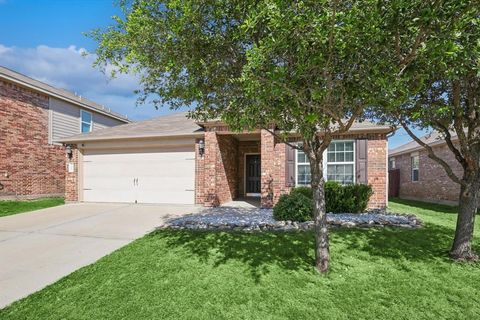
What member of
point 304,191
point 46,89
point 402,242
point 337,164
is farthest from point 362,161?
point 46,89

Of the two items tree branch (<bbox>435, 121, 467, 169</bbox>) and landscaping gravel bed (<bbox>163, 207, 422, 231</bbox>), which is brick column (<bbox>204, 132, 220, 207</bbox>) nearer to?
landscaping gravel bed (<bbox>163, 207, 422, 231</bbox>)

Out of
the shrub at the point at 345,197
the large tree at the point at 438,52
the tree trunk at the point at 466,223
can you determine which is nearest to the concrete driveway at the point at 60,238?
the shrub at the point at 345,197

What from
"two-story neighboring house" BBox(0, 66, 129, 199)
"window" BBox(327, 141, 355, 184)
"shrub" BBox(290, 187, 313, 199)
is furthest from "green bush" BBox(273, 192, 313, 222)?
"two-story neighboring house" BBox(0, 66, 129, 199)

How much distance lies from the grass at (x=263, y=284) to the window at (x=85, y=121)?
13539mm

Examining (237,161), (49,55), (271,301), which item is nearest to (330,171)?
(237,161)

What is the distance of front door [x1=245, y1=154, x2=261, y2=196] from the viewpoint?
45.7ft

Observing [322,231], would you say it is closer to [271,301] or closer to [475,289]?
[271,301]

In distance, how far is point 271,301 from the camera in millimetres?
3582

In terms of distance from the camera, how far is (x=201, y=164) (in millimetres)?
10953

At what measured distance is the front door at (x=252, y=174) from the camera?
13.9 metres

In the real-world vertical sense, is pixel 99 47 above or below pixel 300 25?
above

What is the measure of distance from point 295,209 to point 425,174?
37.5 ft

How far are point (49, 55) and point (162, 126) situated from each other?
14.2m

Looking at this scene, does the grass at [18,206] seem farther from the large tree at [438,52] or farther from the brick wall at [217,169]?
the large tree at [438,52]
